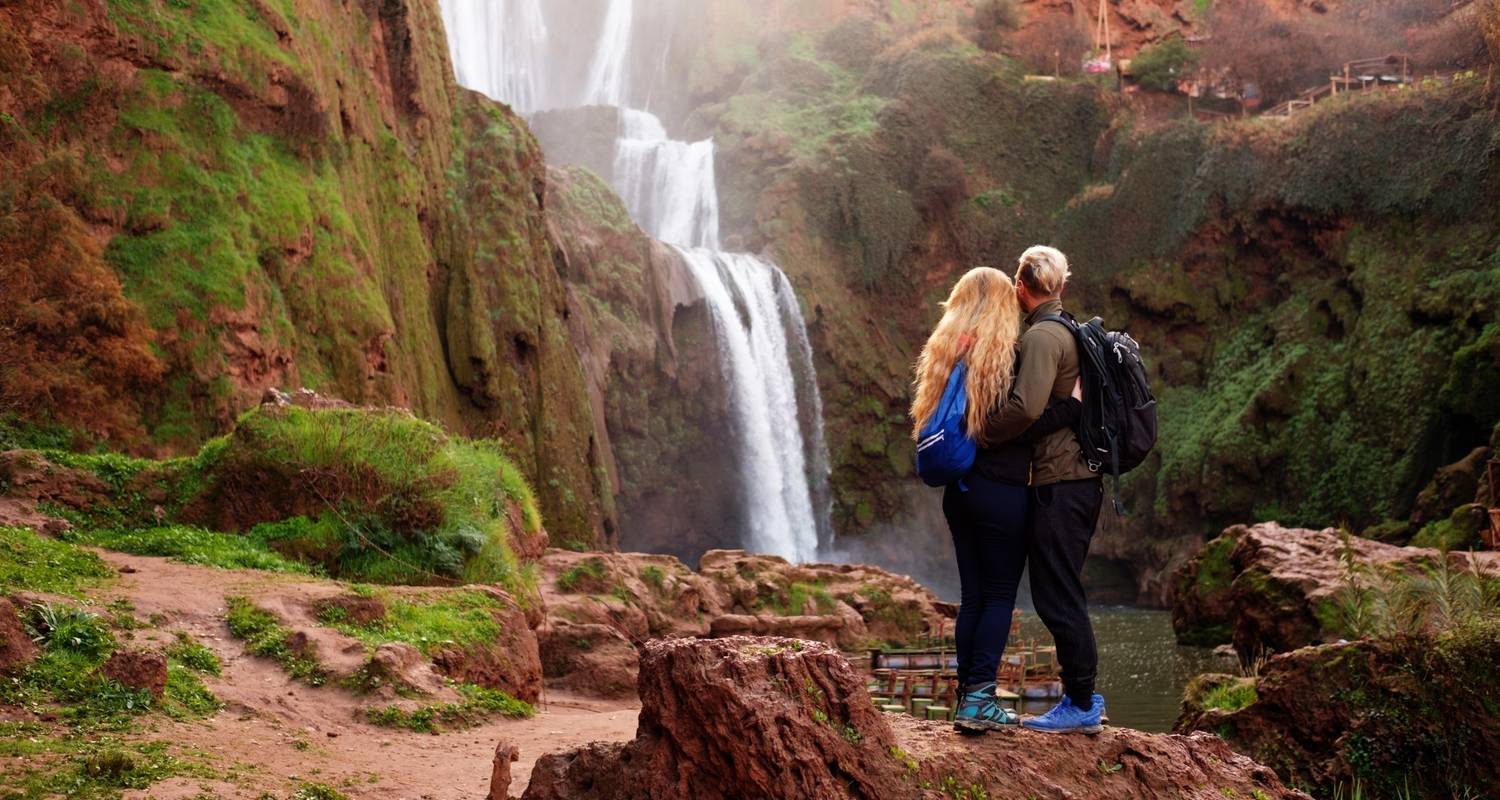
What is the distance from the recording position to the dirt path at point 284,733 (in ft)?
24.4

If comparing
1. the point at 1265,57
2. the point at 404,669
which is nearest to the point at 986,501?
the point at 404,669

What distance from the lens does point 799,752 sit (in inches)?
191

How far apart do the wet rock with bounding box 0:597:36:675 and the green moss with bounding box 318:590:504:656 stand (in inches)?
120

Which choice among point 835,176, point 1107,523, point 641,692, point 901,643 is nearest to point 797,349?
point 835,176

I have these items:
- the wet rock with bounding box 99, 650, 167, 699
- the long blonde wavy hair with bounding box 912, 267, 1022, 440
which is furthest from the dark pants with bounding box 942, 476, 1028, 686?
the wet rock with bounding box 99, 650, 167, 699

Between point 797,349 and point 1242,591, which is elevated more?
point 797,349

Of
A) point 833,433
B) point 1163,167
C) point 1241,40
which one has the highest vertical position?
point 1241,40

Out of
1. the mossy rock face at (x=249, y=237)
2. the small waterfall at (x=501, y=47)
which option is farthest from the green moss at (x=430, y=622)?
the small waterfall at (x=501, y=47)

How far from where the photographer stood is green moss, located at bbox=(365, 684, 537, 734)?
957 cm

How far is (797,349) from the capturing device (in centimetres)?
4016

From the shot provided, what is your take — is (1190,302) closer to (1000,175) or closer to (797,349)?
(1000,175)

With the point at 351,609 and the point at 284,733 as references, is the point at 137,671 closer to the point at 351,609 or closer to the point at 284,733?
the point at 284,733

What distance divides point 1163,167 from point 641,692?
4074 centimetres

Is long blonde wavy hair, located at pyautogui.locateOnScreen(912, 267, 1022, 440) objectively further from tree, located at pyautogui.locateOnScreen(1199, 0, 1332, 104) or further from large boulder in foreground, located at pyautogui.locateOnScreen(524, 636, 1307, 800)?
tree, located at pyautogui.locateOnScreen(1199, 0, 1332, 104)
